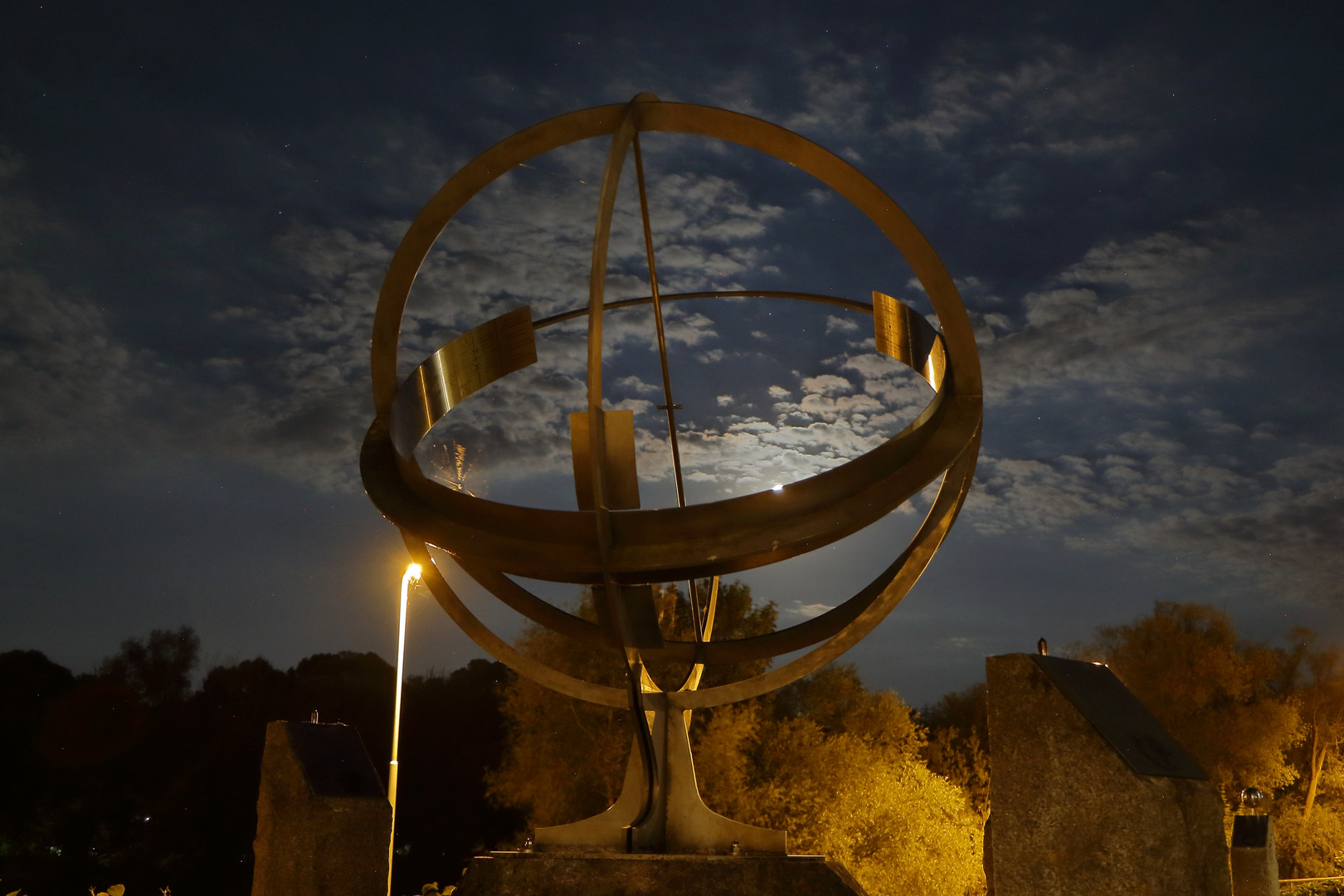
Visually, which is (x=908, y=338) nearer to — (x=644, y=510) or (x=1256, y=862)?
(x=644, y=510)

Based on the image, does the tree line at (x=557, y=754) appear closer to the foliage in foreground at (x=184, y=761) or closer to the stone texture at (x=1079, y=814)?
the foliage in foreground at (x=184, y=761)

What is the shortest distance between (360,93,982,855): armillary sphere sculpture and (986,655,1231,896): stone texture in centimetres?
210

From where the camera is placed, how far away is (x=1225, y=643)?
1024 inches

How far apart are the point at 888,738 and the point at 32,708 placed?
20028 millimetres

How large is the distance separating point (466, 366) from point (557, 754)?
13.8 metres

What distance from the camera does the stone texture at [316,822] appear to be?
6398 millimetres

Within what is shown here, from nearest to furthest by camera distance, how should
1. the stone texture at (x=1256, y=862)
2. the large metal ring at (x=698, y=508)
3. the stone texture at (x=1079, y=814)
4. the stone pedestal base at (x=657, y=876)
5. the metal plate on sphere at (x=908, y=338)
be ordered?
the stone texture at (x=1079, y=814), the stone pedestal base at (x=657, y=876), the large metal ring at (x=698, y=508), the metal plate on sphere at (x=908, y=338), the stone texture at (x=1256, y=862)

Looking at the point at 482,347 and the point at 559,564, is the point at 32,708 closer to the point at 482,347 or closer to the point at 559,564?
the point at 482,347

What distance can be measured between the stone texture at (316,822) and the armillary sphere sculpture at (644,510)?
1201 mm

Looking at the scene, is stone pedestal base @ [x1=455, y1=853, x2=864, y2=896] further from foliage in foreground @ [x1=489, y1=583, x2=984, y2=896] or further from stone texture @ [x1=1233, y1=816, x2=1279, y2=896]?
foliage in foreground @ [x1=489, y1=583, x2=984, y2=896]

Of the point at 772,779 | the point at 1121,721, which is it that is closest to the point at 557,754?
the point at 772,779

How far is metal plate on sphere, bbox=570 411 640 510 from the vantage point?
21.3 feet

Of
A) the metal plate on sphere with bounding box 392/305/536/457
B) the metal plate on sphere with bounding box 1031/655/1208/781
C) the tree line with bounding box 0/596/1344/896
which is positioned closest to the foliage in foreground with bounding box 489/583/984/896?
the tree line with bounding box 0/596/1344/896

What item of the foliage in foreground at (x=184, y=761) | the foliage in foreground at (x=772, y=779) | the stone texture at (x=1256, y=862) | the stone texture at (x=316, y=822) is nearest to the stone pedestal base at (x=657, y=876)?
the stone texture at (x=316, y=822)
